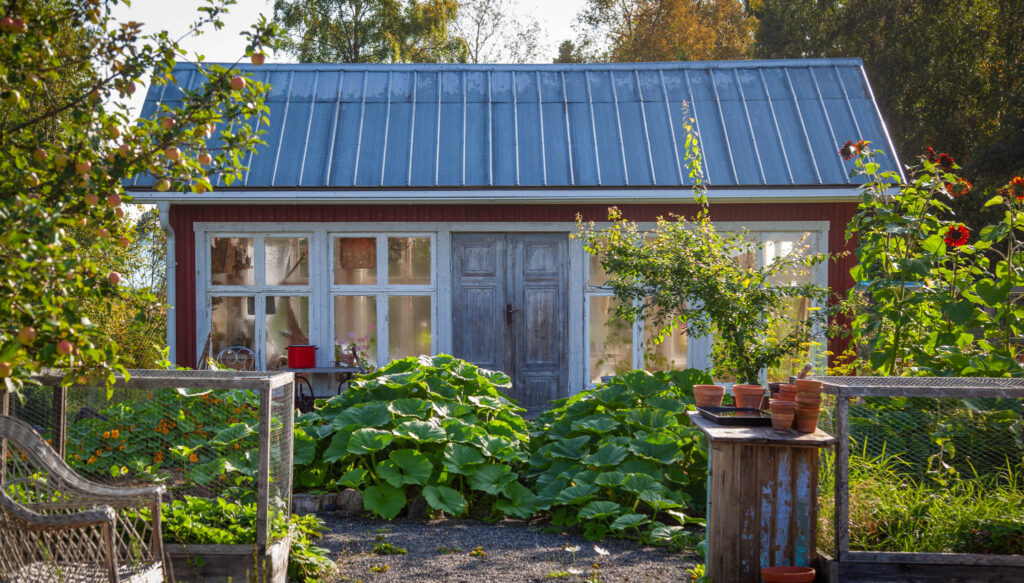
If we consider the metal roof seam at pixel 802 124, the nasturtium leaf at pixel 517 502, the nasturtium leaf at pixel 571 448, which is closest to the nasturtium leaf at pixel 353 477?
the nasturtium leaf at pixel 517 502

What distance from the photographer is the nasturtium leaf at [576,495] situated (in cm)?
525

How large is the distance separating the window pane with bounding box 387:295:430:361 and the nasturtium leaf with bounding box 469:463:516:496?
387 centimetres

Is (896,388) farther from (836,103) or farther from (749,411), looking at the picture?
(836,103)

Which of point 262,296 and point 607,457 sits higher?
point 262,296

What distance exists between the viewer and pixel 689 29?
24016mm

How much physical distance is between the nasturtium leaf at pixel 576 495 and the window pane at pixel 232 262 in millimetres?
5288

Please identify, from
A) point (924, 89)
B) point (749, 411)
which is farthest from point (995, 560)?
point (924, 89)

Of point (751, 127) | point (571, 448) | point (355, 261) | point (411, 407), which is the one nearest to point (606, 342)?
point (355, 261)

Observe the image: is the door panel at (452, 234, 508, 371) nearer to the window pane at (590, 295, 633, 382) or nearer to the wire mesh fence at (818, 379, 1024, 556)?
the window pane at (590, 295, 633, 382)

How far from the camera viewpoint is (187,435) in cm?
639

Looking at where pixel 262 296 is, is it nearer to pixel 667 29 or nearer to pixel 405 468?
pixel 405 468

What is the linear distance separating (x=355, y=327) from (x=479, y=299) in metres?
1.36

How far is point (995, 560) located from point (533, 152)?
653cm

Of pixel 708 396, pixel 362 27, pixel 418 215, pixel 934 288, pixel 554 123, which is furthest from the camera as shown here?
pixel 362 27
